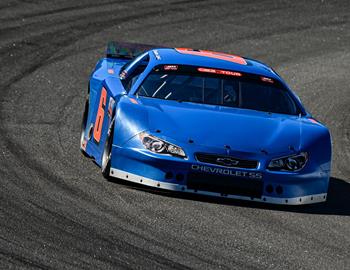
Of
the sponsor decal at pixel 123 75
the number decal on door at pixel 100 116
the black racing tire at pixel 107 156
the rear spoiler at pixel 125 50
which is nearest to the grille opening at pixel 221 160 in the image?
the black racing tire at pixel 107 156

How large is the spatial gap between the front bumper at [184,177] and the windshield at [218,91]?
121 centimetres

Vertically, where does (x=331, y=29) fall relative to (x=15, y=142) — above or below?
below

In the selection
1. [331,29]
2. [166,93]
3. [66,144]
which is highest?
[166,93]

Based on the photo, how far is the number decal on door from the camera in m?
11.3

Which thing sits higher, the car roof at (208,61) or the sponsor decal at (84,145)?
the car roof at (208,61)

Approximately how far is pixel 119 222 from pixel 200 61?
3.38 metres

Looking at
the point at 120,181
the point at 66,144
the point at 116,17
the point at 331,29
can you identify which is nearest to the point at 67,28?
the point at 116,17

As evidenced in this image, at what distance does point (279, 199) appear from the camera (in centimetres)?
991

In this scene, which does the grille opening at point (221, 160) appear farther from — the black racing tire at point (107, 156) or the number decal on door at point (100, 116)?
the number decal on door at point (100, 116)

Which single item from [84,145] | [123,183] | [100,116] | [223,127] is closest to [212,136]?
[223,127]

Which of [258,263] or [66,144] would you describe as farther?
[66,144]

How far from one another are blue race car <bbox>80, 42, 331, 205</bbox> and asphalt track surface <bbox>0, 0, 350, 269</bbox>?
Result: 19 centimetres

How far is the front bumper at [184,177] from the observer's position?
384 inches

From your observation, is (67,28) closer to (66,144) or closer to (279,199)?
(66,144)
